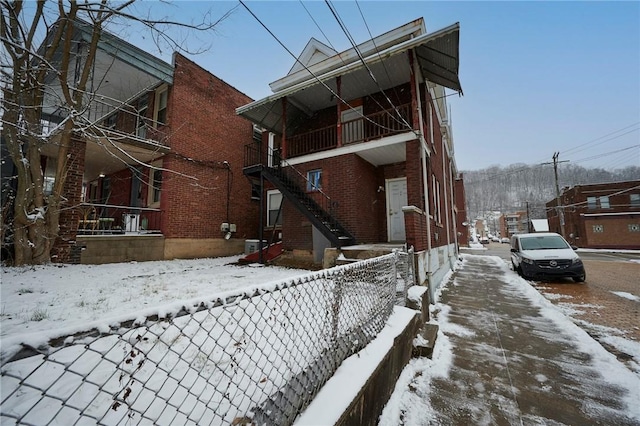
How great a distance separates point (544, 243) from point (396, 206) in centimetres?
510

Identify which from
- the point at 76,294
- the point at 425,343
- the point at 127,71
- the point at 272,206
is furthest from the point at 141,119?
the point at 425,343

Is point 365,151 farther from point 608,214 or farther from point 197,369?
point 608,214

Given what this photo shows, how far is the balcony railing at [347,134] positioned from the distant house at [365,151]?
4 cm

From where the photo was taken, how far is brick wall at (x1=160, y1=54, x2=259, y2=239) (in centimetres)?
955

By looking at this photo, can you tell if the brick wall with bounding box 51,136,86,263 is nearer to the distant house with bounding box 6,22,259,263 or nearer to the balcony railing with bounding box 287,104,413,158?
the distant house with bounding box 6,22,259,263

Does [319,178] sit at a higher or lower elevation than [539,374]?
higher

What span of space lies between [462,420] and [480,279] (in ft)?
25.0

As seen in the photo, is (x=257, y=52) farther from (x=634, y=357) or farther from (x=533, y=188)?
(x=533, y=188)

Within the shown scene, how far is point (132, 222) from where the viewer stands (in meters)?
9.44

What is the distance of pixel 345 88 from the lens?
367 inches

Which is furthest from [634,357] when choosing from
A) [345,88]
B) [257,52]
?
[345,88]

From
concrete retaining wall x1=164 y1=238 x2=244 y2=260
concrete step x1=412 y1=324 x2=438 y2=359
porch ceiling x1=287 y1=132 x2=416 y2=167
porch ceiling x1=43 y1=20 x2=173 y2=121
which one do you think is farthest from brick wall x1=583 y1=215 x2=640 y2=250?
porch ceiling x1=43 y1=20 x2=173 y2=121

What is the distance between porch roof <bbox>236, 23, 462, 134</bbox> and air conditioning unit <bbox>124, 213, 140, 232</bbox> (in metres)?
5.57

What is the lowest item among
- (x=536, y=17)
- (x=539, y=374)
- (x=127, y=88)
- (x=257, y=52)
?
(x=539, y=374)
